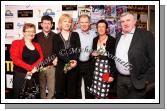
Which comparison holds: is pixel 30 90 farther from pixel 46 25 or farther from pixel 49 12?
pixel 49 12

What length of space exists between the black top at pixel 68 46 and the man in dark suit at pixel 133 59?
43cm

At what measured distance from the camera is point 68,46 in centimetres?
319

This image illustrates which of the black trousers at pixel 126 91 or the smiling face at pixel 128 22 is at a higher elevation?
the smiling face at pixel 128 22

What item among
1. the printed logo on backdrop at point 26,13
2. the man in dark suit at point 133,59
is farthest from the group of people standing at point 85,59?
the printed logo on backdrop at point 26,13

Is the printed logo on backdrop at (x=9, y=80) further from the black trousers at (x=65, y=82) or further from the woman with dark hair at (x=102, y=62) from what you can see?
the woman with dark hair at (x=102, y=62)

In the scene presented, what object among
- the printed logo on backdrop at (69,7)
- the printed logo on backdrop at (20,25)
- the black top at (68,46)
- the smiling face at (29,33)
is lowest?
A: the black top at (68,46)

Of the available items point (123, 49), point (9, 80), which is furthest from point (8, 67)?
point (123, 49)

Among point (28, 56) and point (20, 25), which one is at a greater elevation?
point (20, 25)

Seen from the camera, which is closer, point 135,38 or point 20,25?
point 135,38

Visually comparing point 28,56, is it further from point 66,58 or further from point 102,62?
point 102,62

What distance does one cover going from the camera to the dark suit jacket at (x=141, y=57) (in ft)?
10.1

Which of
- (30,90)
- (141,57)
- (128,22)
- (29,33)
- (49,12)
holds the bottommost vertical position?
(30,90)

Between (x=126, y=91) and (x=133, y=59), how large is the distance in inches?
13.7

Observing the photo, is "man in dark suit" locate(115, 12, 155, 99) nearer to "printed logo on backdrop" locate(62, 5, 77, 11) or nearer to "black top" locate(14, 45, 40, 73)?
"printed logo on backdrop" locate(62, 5, 77, 11)
